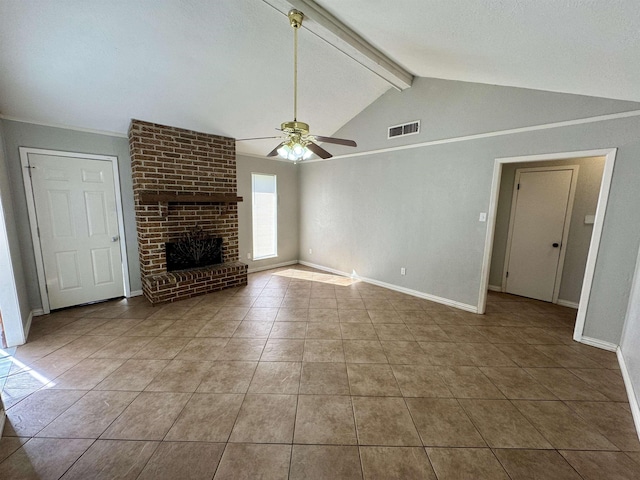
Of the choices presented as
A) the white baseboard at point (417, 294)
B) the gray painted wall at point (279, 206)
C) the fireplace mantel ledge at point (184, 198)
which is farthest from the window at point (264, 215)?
the white baseboard at point (417, 294)

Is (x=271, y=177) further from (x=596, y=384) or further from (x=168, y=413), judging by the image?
(x=596, y=384)

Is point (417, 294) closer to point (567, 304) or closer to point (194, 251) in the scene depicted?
point (567, 304)

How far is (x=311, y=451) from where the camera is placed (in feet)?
4.95

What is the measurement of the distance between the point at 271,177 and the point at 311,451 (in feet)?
15.6

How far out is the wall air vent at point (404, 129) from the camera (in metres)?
3.72

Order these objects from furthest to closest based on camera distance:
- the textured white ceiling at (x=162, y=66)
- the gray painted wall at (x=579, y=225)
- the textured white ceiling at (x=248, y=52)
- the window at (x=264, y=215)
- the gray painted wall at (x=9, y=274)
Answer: the window at (x=264, y=215)
the gray painted wall at (x=579, y=225)
the gray painted wall at (x=9, y=274)
the textured white ceiling at (x=162, y=66)
the textured white ceiling at (x=248, y=52)

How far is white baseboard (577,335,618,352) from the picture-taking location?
8.45 feet

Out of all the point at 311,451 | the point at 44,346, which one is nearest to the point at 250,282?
the point at 44,346

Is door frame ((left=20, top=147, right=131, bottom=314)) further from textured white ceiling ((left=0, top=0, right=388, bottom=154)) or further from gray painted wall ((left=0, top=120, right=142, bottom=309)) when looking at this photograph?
textured white ceiling ((left=0, top=0, right=388, bottom=154))

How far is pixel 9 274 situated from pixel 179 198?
1.82 m

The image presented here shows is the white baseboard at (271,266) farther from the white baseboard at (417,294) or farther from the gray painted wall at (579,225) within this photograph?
the gray painted wall at (579,225)

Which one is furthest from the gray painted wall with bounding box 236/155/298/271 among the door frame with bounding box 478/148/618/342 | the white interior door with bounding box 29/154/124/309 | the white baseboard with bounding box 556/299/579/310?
the white baseboard with bounding box 556/299/579/310

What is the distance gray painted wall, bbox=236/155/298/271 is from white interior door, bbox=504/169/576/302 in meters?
4.12

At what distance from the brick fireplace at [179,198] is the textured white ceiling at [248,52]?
13.8 inches
